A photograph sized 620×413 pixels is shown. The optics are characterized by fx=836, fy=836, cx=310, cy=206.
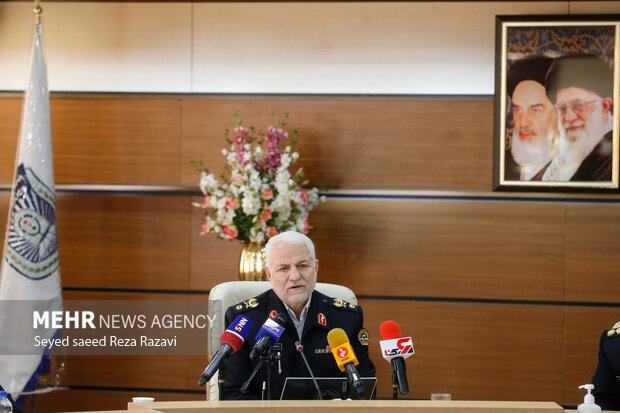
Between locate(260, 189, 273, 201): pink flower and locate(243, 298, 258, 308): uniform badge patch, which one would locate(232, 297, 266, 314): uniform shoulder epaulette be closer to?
locate(243, 298, 258, 308): uniform badge patch

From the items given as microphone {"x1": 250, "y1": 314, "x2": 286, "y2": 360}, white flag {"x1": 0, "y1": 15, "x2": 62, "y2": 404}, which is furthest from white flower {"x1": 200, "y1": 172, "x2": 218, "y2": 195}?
microphone {"x1": 250, "y1": 314, "x2": 286, "y2": 360}

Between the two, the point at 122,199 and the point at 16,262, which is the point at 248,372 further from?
the point at 122,199

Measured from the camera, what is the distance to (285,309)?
337cm

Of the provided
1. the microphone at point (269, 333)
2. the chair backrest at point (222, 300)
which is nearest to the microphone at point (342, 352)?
the microphone at point (269, 333)

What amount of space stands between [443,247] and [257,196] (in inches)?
48.4

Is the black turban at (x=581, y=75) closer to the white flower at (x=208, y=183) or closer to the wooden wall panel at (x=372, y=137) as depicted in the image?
the wooden wall panel at (x=372, y=137)

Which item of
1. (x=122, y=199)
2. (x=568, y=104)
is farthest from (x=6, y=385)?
(x=568, y=104)

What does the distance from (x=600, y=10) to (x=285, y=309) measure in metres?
2.92

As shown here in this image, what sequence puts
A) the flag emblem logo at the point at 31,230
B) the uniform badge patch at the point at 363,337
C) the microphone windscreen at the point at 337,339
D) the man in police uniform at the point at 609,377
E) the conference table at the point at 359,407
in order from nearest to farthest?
1. the conference table at the point at 359,407
2. the microphone windscreen at the point at 337,339
3. the man in police uniform at the point at 609,377
4. the uniform badge patch at the point at 363,337
5. the flag emblem logo at the point at 31,230

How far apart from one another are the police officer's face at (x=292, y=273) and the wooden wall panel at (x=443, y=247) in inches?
70.1

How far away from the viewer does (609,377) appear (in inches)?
124

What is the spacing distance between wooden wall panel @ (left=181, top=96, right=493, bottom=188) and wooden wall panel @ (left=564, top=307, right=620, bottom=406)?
95 centimetres

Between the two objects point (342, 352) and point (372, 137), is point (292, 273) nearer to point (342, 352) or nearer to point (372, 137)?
point (342, 352)

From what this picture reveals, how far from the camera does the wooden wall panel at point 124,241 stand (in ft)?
17.2
